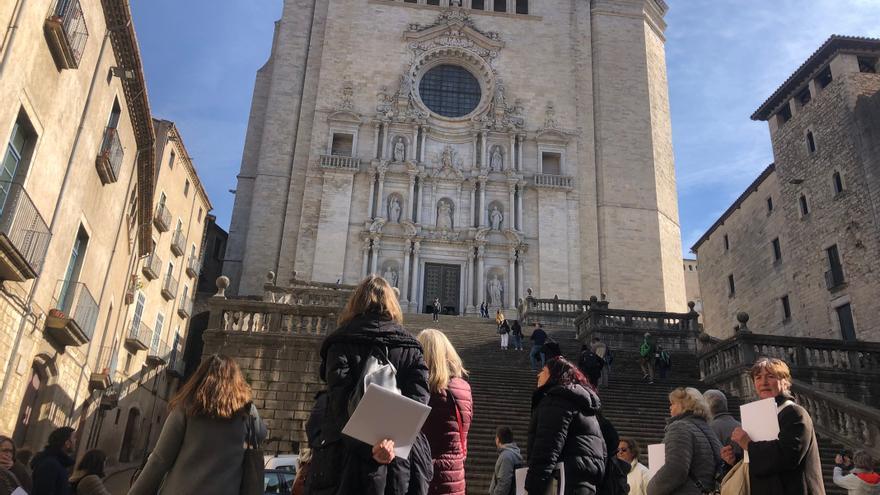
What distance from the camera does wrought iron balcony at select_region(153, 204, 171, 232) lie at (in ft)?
68.1

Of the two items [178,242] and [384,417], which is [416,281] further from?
[384,417]

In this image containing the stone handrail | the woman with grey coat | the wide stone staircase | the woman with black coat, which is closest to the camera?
the woman with black coat

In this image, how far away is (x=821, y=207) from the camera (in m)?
23.9

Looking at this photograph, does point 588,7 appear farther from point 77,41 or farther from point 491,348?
point 77,41

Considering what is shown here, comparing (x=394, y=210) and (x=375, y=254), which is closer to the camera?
(x=375, y=254)

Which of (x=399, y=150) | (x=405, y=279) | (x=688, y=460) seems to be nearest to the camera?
(x=688, y=460)

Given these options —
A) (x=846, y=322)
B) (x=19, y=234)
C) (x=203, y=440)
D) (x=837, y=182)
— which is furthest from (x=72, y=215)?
(x=837, y=182)

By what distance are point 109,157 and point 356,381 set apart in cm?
1182

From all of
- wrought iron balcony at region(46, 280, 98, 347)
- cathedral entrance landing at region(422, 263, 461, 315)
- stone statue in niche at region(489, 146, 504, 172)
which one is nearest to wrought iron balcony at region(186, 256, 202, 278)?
cathedral entrance landing at region(422, 263, 461, 315)

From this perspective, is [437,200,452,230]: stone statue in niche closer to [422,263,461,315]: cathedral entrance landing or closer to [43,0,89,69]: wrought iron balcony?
[422,263,461,315]: cathedral entrance landing

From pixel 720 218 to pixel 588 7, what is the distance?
1310 centimetres

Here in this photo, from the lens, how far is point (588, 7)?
34281mm

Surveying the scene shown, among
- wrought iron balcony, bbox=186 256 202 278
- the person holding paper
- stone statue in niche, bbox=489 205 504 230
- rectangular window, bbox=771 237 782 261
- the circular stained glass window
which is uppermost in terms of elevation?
the circular stained glass window

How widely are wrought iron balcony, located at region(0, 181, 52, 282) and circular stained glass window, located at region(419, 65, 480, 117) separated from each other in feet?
76.2
